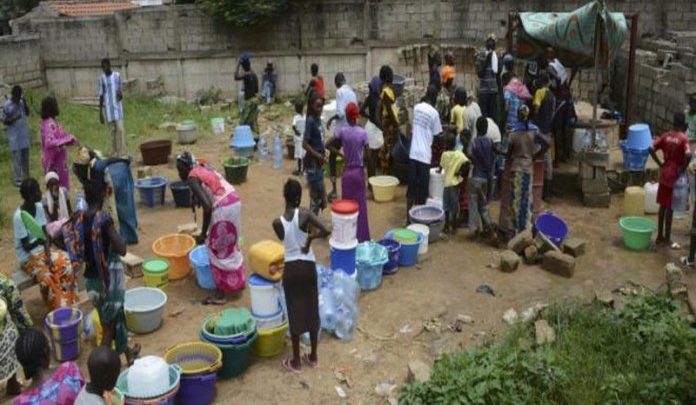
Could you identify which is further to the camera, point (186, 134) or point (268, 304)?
point (186, 134)

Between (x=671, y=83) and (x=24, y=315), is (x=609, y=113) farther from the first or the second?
(x=24, y=315)

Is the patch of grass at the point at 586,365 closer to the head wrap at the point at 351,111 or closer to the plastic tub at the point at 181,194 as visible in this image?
the head wrap at the point at 351,111

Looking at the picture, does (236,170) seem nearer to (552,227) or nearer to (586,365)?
(552,227)

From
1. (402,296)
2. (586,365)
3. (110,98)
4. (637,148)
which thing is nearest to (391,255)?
(402,296)

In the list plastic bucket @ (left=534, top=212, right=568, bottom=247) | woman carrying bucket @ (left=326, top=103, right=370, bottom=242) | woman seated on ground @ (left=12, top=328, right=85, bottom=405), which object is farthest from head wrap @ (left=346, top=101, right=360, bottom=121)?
woman seated on ground @ (left=12, top=328, right=85, bottom=405)

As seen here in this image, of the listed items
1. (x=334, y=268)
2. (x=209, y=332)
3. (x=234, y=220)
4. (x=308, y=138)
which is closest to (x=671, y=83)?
(x=308, y=138)

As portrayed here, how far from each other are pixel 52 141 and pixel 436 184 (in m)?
5.09

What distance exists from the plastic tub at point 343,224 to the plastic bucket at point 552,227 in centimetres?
259

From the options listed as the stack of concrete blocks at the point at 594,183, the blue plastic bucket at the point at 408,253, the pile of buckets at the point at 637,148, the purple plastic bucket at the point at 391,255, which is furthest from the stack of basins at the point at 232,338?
the pile of buckets at the point at 637,148

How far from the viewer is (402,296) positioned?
732cm

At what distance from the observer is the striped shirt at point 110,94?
11.6m

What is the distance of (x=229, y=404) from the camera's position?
5.48 metres

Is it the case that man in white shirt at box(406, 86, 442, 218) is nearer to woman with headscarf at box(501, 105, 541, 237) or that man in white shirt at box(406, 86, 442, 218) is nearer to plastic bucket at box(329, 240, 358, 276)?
woman with headscarf at box(501, 105, 541, 237)

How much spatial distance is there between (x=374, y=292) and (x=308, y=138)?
2.46 meters
